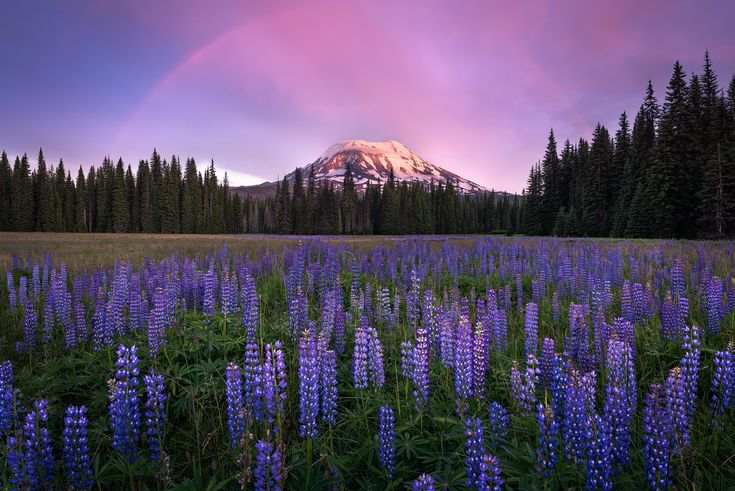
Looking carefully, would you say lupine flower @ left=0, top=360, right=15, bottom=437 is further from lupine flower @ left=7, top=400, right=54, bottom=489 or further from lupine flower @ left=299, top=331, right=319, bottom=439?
lupine flower @ left=299, top=331, right=319, bottom=439

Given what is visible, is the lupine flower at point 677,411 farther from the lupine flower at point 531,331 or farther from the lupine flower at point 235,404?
the lupine flower at point 235,404

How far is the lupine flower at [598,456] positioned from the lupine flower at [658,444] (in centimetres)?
22

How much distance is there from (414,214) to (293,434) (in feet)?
298

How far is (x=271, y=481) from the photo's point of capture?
1893 mm

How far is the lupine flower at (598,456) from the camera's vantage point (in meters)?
1.88

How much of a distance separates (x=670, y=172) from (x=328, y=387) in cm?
4561

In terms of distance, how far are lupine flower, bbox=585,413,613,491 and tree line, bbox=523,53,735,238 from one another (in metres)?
40.6

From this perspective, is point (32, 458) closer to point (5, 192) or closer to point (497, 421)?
point (497, 421)

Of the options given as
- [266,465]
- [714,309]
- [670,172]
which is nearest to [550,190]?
[670,172]

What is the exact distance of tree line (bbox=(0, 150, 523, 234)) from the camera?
77750mm

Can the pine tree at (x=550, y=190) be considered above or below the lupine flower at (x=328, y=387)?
above

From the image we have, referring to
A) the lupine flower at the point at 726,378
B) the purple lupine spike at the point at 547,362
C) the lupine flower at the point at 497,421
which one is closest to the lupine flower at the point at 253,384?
the lupine flower at the point at 497,421

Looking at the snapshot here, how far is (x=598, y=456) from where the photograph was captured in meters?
1.96

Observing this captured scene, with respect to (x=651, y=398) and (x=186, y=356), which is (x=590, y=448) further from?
(x=186, y=356)
